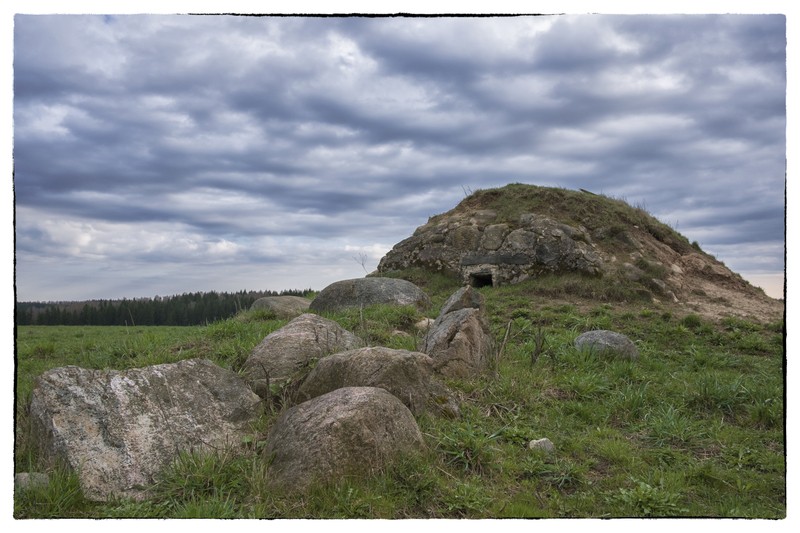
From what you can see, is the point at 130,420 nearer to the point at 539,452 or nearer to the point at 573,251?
the point at 539,452

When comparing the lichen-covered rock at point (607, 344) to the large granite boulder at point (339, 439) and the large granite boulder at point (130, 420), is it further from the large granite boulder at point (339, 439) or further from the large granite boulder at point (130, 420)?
the large granite boulder at point (130, 420)

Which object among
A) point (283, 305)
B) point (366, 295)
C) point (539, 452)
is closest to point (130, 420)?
point (539, 452)

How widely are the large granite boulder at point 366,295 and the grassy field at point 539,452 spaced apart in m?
2.28

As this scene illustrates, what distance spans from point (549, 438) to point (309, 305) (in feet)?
32.0

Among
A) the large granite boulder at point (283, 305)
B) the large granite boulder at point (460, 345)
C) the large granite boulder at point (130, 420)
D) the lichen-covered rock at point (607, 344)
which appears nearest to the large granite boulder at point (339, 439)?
the large granite boulder at point (130, 420)

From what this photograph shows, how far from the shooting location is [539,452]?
6297 millimetres

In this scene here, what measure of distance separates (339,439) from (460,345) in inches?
141

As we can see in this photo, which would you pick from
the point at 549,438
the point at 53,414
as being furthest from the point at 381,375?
the point at 53,414

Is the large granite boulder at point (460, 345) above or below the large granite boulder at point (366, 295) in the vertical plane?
below

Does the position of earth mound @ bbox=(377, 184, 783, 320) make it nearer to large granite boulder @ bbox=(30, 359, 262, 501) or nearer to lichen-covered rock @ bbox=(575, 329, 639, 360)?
lichen-covered rock @ bbox=(575, 329, 639, 360)

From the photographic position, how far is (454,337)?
28.5 feet

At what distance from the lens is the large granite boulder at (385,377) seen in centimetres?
660

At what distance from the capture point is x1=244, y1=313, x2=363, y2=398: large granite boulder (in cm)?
780

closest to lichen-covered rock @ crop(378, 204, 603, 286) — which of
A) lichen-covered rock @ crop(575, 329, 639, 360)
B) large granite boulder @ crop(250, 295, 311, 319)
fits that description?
large granite boulder @ crop(250, 295, 311, 319)
